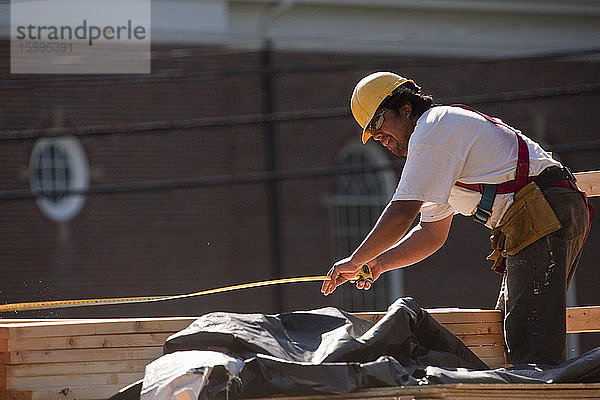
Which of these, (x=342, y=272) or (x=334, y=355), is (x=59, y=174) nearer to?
(x=342, y=272)

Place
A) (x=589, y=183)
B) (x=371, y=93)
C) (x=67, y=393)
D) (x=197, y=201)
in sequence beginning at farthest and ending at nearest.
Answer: (x=197, y=201) → (x=589, y=183) → (x=371, y=93) → (x=67, y=393)

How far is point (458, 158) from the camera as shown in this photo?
4.07m

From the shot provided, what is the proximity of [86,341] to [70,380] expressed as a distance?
0.18 metres

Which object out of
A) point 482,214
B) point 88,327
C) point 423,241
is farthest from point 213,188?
point 88,327

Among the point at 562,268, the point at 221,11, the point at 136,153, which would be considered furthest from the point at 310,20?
the point at 562,268

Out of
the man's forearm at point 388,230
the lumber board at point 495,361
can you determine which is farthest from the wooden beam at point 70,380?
the lumber board at point 495,361

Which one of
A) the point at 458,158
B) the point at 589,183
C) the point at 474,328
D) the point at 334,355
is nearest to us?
the point at 334,355

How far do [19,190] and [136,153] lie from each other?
1952mm

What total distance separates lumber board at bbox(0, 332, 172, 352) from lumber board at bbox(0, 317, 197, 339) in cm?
2

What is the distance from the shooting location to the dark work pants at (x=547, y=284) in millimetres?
4285

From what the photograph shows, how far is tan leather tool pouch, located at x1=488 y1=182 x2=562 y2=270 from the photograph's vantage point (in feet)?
14.0

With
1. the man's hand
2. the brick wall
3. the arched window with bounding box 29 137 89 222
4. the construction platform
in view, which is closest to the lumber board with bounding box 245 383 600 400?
the construction platform

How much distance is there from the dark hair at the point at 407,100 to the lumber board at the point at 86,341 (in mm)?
1461

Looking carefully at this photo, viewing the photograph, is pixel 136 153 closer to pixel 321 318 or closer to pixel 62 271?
pixel 62 271
